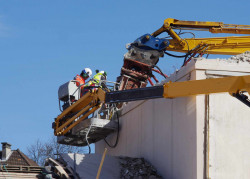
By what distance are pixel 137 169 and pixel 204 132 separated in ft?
10.3

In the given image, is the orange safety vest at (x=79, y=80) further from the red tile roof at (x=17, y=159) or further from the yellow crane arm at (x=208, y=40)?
the red tile roof at (x=17, y=159)

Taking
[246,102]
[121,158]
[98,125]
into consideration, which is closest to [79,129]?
[98,125]

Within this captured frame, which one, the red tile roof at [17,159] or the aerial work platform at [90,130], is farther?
the red tile roof at [17,159]

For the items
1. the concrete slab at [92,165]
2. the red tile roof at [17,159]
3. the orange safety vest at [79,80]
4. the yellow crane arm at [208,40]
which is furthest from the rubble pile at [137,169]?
the red tile roof at [17,159]

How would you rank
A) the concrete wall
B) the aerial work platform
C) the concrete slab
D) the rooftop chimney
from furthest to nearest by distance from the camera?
the rooftop chimney, the aerial work platform, the concrete slab, the concrete wall

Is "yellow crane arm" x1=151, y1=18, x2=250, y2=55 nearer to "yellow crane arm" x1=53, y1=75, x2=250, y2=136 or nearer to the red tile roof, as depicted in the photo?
"yellow crane arm" x1=53, y1=75, x2=250, y2=136

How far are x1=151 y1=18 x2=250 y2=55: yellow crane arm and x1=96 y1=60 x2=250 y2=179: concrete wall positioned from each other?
4628 mm

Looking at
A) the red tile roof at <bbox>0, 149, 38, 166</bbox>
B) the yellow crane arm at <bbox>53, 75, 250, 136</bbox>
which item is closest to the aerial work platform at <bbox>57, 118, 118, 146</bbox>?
the yellow crane arm at <bbox>53, 75, 250, 136</bbox>

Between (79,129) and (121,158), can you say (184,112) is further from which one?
(79,129)

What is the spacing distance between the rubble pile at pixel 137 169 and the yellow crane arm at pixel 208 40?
5486 millimetres

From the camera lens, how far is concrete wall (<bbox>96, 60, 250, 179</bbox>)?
18.2 m

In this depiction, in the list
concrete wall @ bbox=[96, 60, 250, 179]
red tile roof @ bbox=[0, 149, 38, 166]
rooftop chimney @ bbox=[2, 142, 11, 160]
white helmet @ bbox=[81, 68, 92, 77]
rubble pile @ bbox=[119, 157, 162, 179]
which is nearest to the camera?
concrete wall @ bbox=[96, 60, 250, 179]

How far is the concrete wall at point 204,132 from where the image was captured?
18.2m

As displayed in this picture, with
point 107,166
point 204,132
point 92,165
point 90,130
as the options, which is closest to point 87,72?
point 90,130
